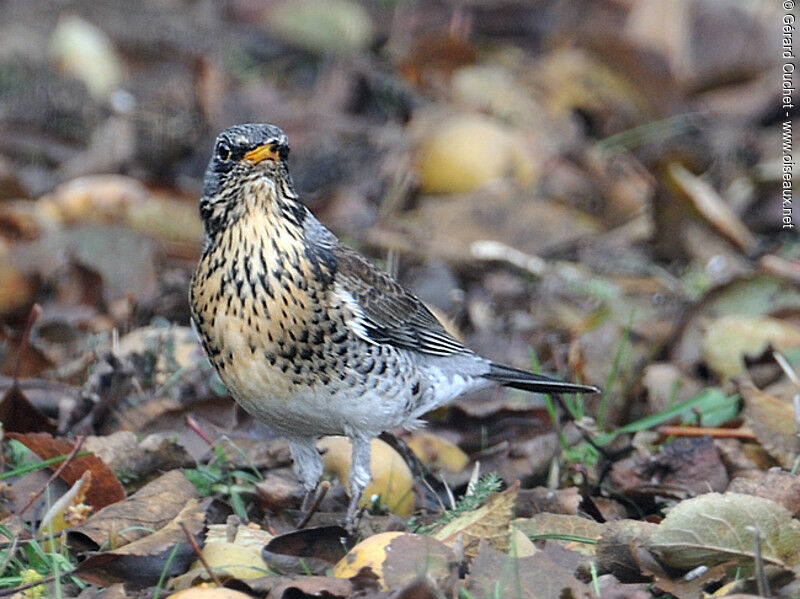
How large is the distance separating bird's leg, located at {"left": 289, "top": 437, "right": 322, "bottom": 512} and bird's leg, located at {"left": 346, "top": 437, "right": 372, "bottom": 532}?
185 mm

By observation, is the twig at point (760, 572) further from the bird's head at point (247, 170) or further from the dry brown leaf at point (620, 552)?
the bird's head at point (247, 170)

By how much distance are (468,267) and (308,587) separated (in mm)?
4476

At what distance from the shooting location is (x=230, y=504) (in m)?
5.21

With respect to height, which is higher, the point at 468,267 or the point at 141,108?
the point at 141,108

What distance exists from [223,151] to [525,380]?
66.8 inches

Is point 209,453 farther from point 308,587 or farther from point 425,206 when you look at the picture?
point 425,206

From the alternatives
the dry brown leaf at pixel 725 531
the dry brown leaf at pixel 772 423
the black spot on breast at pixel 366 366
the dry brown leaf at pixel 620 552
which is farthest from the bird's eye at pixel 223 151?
the dry brown leaf at pixel 772 423

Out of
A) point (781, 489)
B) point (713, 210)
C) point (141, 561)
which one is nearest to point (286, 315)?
point (141, 561)

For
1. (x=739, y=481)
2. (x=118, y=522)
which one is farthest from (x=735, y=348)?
(x=118, y=522)

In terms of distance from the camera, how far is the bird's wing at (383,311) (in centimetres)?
520

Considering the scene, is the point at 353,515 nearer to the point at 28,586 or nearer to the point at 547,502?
the point at 547,502

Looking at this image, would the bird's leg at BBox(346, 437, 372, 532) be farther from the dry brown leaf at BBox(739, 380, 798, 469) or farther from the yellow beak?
the dry brown leaf at BBox(739, 380, 798, 469)

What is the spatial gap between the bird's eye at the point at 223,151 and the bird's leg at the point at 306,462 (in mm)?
1116

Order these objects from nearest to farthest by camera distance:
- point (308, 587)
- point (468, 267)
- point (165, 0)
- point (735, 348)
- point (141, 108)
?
point (308, 587) < point (735, 348) < point (468, 267) < point (141, 108) < point (165, 0)
